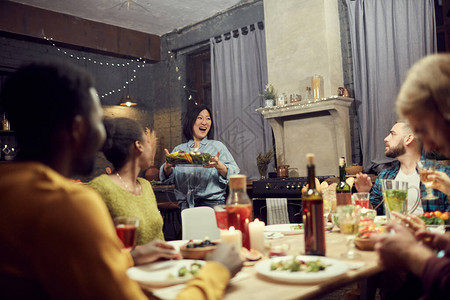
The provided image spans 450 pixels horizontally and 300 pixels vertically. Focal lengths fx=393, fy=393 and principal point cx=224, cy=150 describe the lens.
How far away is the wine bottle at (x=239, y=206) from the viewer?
4.71ft

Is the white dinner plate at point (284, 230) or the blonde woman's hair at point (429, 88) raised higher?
the blonde woman's hair at point (429, 88)

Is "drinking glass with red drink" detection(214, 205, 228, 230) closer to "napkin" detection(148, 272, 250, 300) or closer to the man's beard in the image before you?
"napkin" detection(148, 272, 250, 300)

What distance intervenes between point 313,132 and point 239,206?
3.28 meters

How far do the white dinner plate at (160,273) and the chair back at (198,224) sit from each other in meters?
1.11

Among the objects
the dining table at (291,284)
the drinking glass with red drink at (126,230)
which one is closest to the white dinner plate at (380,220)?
the dining table at (291,284)

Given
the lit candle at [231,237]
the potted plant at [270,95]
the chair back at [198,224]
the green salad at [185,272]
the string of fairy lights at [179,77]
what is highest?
the string of fairy lights at [179,77]

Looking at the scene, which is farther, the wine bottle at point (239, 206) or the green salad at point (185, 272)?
the wine bottle at point (239, 206)

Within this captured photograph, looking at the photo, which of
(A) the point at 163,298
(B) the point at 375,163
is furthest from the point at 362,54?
(A) the point at 163,298

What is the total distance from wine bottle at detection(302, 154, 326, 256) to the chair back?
113 cm

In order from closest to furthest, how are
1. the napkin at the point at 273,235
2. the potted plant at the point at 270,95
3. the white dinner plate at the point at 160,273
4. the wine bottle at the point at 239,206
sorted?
the white dinner plate at the point at 160,273, the wine bottle at the point at 239,206, the napkin at the point at 273,235, the potted plant at the point at 270,95

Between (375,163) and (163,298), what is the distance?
3638 millimetres

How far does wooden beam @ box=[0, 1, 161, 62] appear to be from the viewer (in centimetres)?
554

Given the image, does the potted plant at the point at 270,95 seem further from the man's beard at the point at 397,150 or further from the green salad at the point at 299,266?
the green salad at the point at 299,266

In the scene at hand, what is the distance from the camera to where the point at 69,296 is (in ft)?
2.46
